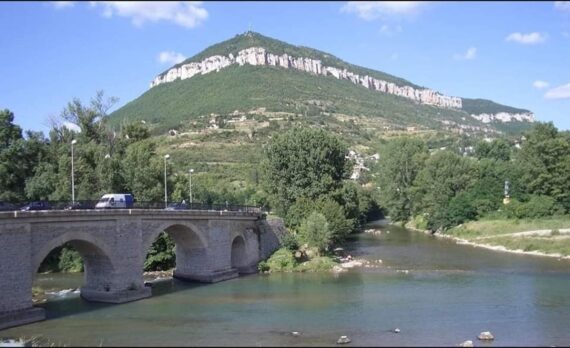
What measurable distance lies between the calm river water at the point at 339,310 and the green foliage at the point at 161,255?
6199 mm

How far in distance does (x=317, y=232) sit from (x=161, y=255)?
14353 mm

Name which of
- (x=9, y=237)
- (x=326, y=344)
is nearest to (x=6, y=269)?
(x=9, y=237)

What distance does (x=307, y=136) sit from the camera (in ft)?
211

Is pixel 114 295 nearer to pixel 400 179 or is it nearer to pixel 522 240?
pixel 522 240

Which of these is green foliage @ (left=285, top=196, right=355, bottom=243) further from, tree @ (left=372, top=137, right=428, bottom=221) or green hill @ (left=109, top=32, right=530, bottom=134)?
green hill @ (left=109, top=32, right=530, bottom=134)

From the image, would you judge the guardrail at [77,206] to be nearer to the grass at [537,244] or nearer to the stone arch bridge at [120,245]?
the stone arch bridge at [120,245]

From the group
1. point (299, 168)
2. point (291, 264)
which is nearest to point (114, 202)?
point (291, 264)

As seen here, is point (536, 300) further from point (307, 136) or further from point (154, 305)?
point (307, 136)

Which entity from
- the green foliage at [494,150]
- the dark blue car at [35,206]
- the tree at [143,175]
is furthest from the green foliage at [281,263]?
the green foliage at [494,150]

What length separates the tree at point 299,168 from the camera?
62969mm

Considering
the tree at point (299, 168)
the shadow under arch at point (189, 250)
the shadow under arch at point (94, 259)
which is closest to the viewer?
the shadow under arch at point (94, 259)

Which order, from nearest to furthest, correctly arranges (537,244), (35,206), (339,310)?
1. (339,310)
2. (35,206)
3. (537,244)

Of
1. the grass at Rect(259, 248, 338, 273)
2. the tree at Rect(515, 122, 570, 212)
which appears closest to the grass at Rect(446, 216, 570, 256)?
the tree at Rect(515, 122, 570, 212)

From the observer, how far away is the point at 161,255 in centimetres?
5222
